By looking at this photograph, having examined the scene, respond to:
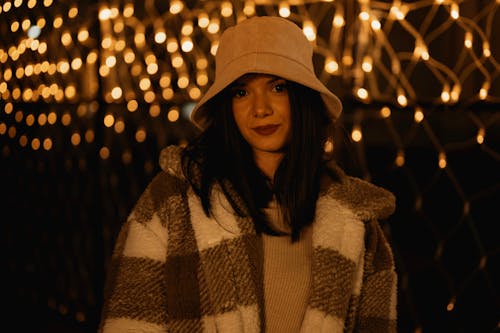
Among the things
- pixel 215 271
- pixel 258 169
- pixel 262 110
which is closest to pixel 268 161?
pixel 258 169

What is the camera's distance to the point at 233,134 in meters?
1.20

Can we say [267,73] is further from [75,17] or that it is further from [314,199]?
[75,17]

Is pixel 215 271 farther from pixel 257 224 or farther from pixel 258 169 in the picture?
pixel 258 169

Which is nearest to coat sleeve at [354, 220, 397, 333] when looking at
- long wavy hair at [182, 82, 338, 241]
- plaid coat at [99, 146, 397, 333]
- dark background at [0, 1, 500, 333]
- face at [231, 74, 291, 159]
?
plaid coat at [99, 146, 397, 333]

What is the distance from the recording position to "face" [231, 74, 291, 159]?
3.75ft

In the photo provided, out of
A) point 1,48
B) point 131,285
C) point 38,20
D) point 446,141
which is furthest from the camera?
point 446,141

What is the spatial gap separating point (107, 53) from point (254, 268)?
4.84 feet

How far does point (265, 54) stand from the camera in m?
1.13

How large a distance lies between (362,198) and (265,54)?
361 millimetres

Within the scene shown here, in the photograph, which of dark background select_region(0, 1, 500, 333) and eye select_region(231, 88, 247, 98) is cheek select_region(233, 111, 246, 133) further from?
dark background select_region(0, 1, 500, 333)

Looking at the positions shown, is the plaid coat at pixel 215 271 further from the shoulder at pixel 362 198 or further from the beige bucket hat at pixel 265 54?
the beige bucket hat at pixel 265 54

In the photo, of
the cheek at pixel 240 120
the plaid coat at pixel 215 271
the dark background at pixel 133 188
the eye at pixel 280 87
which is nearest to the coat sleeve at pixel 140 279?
the plaid coat at pixel 215 271

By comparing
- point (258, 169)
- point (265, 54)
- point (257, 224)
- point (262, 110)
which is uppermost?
point (265, 54)

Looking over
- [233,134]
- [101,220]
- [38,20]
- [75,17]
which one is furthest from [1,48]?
[233,134]
